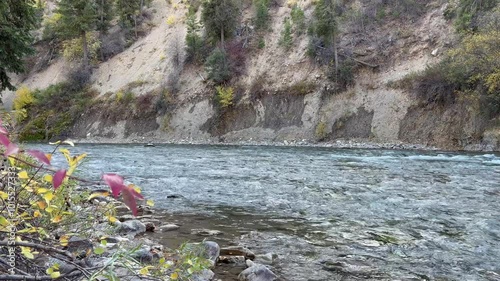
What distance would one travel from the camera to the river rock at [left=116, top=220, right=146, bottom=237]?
278 inches

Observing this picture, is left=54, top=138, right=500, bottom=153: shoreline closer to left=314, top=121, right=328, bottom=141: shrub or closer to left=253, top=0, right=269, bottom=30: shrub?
left=314, top=121, right=328, bottom=141: shrub

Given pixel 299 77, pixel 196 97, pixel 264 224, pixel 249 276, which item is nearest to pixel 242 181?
pixel 264 224

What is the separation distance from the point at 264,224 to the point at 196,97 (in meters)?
33.7

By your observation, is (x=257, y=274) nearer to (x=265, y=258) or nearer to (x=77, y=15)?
(x=265, y=258)

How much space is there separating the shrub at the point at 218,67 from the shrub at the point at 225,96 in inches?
51.8

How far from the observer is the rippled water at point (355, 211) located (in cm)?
586

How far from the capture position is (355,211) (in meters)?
8.95

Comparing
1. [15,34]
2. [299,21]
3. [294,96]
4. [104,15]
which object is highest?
[104,15]

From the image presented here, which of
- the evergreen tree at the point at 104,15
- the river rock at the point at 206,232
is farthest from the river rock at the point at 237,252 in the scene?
the evergreen tree at the point at 104,15

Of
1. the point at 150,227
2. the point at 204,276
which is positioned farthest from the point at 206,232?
the point at 204,276

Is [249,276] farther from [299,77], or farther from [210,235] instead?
[299,77]

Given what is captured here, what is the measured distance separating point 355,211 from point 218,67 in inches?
1265

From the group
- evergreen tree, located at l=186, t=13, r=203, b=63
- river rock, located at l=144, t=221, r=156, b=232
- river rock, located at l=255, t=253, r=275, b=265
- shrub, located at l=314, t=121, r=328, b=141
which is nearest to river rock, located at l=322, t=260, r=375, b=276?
river rock, located at l=255, t=253, r=275, b=265

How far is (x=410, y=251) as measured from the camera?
6355 millimetres
